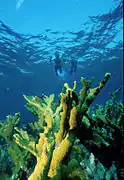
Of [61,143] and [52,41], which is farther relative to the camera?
[52,41]

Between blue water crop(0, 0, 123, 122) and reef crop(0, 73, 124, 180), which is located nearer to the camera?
reef crop(0, 73, 124, 180)

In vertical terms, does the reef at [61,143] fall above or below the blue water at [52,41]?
below

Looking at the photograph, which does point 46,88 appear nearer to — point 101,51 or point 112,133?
point 101,51

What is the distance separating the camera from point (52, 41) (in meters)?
23.5

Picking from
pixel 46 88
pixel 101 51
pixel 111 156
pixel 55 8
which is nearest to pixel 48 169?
pixel 111 156

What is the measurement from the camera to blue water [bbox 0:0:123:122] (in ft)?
64.3

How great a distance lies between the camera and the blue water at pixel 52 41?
1959 centimetres

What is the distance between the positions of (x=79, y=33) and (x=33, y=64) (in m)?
9.24

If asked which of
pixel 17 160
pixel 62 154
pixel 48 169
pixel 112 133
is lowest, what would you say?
pixel 48 169

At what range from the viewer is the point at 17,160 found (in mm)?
2738

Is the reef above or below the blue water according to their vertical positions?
below

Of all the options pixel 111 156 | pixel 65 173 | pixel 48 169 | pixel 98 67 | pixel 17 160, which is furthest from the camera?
pixel 98 67

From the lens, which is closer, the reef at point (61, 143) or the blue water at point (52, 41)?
→ the reef at point (61, 143)

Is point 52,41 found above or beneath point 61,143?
above
